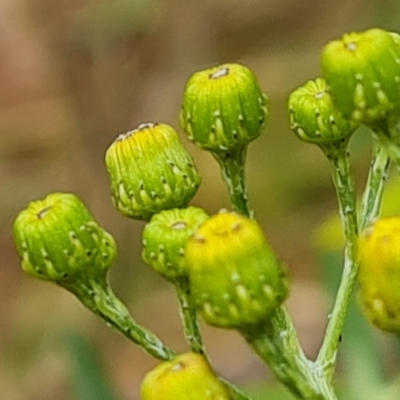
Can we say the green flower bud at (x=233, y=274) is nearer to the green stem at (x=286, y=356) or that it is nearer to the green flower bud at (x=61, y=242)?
the green stem at (x=286, y=356)

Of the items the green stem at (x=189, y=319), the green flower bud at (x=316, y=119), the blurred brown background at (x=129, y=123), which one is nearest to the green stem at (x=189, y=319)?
the green stem at (x=189, y=319)

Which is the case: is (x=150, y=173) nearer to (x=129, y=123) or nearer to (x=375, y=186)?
(x=375, y=186)

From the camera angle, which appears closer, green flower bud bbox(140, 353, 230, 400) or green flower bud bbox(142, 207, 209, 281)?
green flower bud bbox(140, 353, 230, 400)

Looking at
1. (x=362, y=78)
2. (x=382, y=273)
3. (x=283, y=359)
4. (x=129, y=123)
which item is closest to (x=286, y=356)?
(x=283, y=359)

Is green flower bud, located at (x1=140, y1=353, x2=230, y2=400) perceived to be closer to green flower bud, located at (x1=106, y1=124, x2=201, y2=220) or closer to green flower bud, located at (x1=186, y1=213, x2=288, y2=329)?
green flower bud, located at (x1=186, y1=213, x2=288, y2=329)

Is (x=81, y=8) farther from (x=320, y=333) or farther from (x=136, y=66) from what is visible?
(x=320, y=333)

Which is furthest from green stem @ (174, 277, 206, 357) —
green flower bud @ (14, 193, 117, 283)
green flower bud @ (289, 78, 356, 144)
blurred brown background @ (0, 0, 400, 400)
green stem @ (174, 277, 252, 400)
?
blurred brown background @ (0, 0, 400, 400)

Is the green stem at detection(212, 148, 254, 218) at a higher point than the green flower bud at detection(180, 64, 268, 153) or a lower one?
lower
